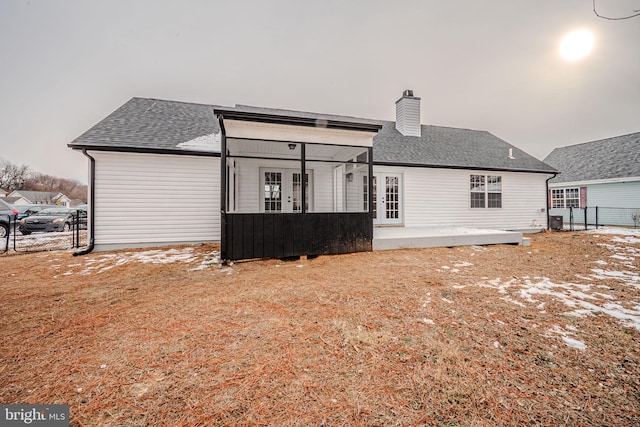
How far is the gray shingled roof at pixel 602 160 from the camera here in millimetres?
14430

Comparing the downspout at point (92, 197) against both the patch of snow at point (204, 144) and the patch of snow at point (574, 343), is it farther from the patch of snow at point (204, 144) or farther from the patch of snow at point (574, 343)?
the patch of snow at point (574, 343)

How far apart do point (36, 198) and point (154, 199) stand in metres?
64.7

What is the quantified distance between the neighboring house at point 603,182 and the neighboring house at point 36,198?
203 feet

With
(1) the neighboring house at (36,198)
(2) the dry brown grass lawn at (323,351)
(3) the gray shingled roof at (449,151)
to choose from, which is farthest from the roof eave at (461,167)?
(1) the neighboring house at (36,198)

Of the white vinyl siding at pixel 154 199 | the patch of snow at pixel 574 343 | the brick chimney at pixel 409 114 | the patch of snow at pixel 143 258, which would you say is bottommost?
the patch of snow at pixel 574 343

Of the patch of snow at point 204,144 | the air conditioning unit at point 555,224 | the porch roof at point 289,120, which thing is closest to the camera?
the porch roof at point 289,120

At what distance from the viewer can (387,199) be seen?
31.1 ft

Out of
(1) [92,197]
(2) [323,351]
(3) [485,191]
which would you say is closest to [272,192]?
(1) [92,197]

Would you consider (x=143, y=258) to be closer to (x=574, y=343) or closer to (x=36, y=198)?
(x=574, y=343)

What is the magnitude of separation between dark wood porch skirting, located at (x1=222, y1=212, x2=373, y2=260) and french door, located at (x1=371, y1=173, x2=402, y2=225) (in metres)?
3.26

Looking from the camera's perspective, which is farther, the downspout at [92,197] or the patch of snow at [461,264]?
the downspout at [92,197]

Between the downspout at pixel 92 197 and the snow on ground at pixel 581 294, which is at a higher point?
the downspout at pixel 92 197

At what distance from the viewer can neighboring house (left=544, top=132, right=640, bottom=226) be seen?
44.8 feet

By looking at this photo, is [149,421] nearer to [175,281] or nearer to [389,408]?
[389,408]
